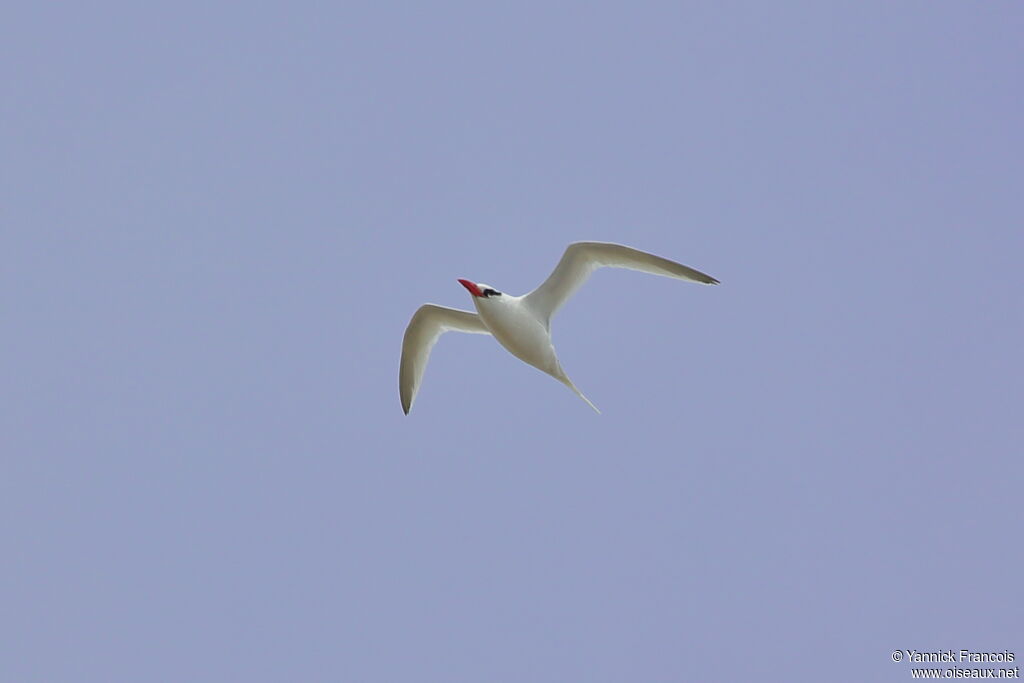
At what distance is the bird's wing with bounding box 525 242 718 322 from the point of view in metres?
12.6

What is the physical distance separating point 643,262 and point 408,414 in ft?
10.9

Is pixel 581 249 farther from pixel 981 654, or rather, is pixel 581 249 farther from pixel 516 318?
Answer: pixel 981 654

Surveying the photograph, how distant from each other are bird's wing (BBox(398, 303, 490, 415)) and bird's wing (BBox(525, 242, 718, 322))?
3.12 feet

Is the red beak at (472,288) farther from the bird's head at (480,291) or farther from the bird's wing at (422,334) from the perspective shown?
the bird's wing at (422,334)

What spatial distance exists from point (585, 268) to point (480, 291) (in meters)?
1.15

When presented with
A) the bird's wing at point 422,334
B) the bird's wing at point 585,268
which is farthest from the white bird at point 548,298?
the bird's wing at point 422,334

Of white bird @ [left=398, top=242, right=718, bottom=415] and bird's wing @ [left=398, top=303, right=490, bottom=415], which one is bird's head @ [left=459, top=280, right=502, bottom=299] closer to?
white bird @ [left=398, top=242, right=718, bottom=415]

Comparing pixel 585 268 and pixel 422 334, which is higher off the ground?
pixel 585 268

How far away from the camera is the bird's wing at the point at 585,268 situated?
12648 mm

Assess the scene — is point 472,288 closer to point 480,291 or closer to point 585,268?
point 480,291

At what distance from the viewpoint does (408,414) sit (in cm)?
1431

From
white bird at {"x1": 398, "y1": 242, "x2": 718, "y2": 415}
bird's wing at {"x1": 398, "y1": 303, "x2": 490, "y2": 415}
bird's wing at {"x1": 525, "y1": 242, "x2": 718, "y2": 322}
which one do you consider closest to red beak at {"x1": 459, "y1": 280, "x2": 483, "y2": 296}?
white bird at {"x1": 398, "y1": 242, "x2": 718, "y2": 415}

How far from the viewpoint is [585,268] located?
13.0 metres

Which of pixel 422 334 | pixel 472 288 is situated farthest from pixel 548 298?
pixel 422 334
